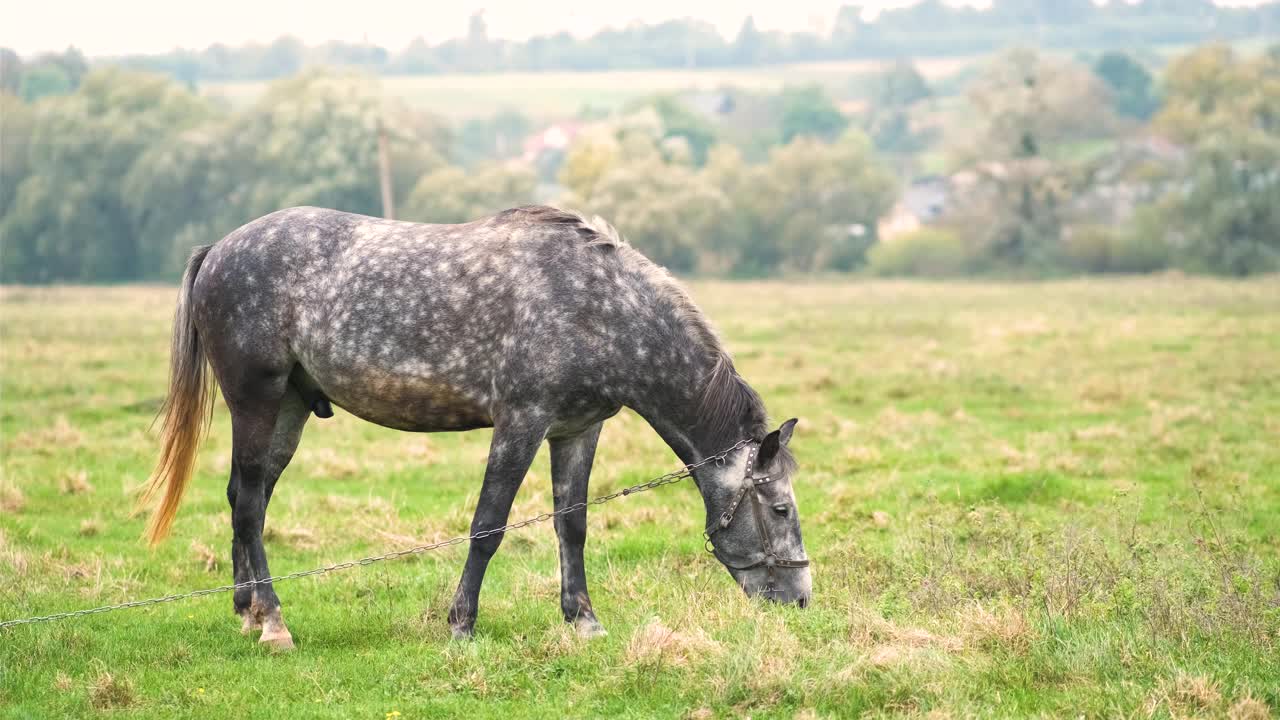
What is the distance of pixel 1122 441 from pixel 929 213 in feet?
331

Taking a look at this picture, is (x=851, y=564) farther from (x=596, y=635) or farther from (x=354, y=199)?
(x=354, y=199)

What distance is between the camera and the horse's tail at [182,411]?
27.8 feet

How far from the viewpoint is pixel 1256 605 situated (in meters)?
7.21

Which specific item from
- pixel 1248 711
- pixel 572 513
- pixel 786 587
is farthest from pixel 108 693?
pixel 1248 711

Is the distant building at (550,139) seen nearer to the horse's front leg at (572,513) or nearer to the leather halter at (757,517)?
the horse's front leg at (572,513)

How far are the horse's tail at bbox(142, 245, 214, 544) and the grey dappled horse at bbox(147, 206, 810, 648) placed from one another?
34 cm

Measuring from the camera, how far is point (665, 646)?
672 cm

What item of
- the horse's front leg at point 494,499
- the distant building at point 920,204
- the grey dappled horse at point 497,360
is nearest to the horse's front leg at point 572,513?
the grey dappled horse at point 497,360

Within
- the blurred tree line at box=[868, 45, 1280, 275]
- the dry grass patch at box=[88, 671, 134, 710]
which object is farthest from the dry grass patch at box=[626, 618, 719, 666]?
the blurred tree line at box=[868, 45, 1280, 275]

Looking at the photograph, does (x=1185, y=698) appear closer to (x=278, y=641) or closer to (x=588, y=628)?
(x=588, y=628)

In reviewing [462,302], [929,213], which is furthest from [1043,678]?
[929,213]

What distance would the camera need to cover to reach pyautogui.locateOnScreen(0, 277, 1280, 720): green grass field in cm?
644

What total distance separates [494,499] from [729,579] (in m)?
1.98

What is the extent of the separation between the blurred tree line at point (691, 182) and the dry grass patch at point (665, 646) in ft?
197
